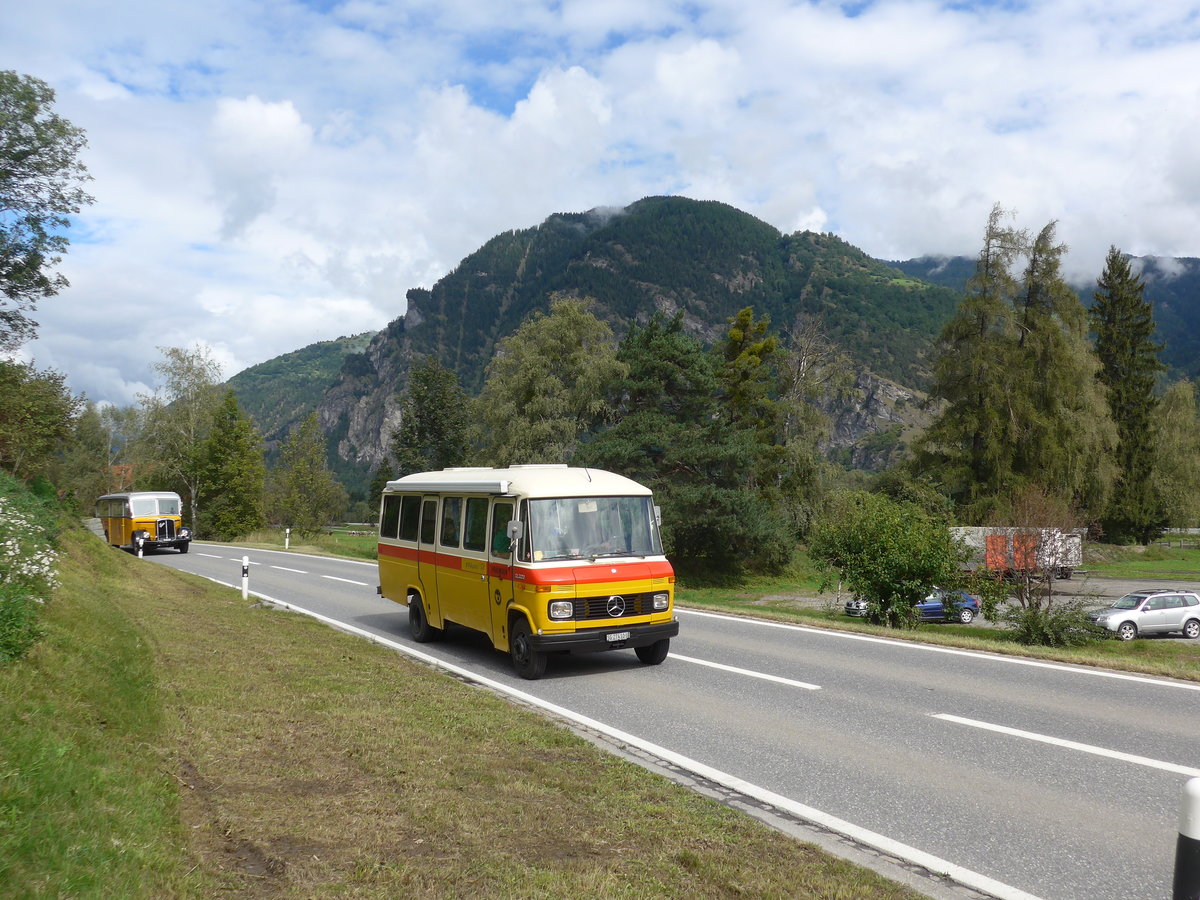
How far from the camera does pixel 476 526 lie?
464 inches

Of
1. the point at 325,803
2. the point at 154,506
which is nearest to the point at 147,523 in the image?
the point at 154,506

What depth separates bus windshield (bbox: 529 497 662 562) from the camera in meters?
10.6

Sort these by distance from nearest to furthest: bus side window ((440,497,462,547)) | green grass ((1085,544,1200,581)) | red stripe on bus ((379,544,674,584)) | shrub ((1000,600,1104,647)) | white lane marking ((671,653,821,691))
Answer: white lane marking ((671,653,821,691)), red stripe on bus ((379,544,674,584)), bus side window ((440,497,462,547)), shrub ((1000,600,1104,647)), green grass ((1085,544,1200,581))

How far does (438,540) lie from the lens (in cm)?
1299

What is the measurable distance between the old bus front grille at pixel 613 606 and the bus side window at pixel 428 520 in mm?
3721

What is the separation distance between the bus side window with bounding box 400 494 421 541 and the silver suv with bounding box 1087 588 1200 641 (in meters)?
22.1

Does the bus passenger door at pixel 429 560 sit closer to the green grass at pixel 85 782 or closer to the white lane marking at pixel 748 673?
the white lane marking at pixel 748 673

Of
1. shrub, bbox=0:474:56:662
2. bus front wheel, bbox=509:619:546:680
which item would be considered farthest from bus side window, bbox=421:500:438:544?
shrub, bbox=0:474:56:662

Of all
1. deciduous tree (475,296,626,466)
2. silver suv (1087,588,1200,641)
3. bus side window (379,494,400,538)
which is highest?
deciduous tree (475,296,626,466)

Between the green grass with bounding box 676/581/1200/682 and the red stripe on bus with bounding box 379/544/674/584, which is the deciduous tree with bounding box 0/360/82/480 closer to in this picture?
the red stripe on bus with bounding box 379/544/674/584

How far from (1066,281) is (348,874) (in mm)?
52060

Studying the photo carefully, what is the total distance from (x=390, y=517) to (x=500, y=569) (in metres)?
4.71

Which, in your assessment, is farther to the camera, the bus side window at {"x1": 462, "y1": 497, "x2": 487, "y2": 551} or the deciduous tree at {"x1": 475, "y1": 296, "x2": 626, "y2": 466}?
the deciduous tree at {"x1": 475, "y1": 296, "x2": 626, "y2": 466}

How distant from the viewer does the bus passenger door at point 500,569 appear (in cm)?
1081
